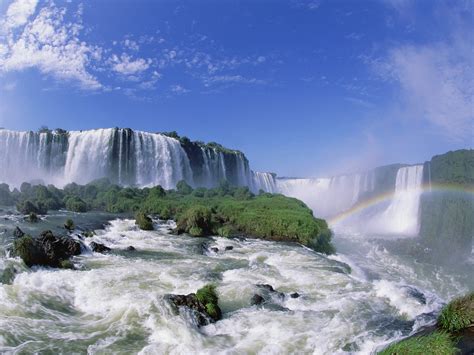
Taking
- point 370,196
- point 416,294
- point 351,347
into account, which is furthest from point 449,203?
point 351,347

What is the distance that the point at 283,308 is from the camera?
1167 centimetres

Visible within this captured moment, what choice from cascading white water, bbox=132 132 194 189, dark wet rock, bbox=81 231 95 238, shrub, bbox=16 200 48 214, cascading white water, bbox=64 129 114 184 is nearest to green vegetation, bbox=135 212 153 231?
dark wet rock, bbox=81 231 95 238

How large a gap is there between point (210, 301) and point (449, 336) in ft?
19.8

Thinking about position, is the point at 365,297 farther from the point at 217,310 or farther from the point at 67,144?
the point at 67,144

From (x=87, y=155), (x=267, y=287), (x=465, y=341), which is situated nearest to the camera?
(x=465, y=341)

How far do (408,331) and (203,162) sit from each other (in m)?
54.5

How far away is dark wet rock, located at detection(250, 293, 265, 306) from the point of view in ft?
39.4

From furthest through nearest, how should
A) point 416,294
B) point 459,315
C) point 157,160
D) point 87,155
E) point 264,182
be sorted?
point 264,182
point 157,160
point 87,155
point 416,294
point 459,315

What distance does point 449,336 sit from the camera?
24.5ft

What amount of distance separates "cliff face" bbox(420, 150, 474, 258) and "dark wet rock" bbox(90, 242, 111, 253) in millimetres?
25562

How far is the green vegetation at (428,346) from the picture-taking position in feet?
22.2

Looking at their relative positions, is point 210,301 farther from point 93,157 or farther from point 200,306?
point 93,157

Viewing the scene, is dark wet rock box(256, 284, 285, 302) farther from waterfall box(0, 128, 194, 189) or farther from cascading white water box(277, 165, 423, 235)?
waterfall box(0, 128, 194, 189)

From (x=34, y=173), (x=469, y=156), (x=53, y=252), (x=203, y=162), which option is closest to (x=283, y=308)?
(x=53, y=252)
